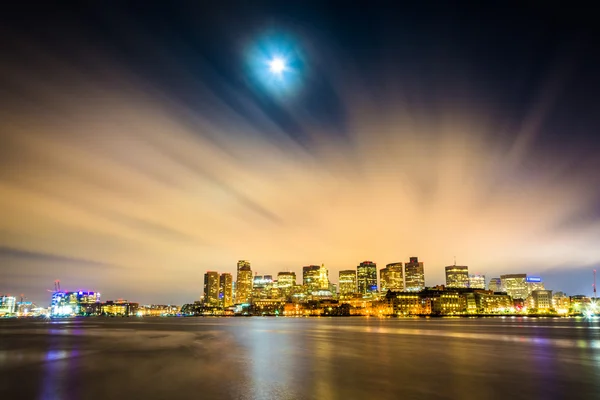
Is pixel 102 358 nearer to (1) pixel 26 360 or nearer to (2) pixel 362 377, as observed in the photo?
(1) pixel 26 360

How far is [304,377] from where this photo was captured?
1107 inches

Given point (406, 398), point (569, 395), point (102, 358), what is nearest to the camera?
point (406, 398)

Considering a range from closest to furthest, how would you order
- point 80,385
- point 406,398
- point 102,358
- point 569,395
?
1. point 406,398
2. point 569,395
3. point 80,385
4. point 102,358

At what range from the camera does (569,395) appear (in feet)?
75.8

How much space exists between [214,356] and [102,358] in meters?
10.8

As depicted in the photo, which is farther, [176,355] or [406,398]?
[176,355]

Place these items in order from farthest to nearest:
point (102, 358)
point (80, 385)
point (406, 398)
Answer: point (102, 358)
point (80, 385)
point (406, 398)

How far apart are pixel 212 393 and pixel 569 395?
19399 mm

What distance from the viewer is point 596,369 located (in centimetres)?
3175

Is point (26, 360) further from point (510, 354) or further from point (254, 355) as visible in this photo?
point (510, 354)

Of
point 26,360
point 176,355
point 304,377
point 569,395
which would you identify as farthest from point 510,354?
point 26,360

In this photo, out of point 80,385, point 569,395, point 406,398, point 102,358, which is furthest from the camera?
point 102,358

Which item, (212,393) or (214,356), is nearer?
(212,393)

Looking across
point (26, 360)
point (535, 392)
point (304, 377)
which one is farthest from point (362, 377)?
point (26, 360)
